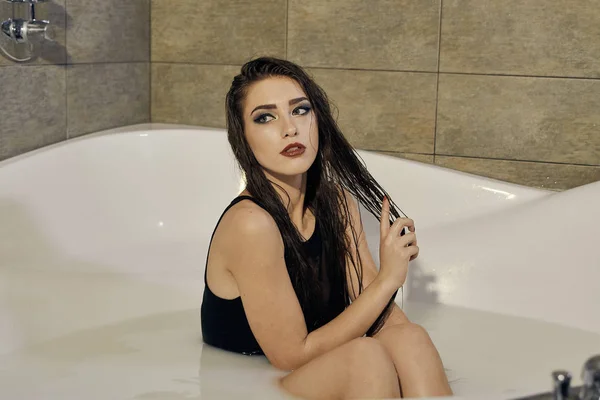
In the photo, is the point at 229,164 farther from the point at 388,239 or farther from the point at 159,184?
the point at 388,239

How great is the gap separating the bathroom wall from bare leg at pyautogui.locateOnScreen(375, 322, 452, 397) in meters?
1.22

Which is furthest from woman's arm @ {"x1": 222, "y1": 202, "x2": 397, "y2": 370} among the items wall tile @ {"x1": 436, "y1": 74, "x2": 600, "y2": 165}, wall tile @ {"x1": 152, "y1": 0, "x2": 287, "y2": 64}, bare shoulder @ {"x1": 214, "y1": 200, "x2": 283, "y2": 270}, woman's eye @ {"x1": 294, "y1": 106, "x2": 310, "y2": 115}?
wall tile @ {"x1": 152, "y1": 0, "x2": 287, "y2": 64}

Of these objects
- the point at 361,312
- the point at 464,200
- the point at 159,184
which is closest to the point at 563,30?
the point at 464,200

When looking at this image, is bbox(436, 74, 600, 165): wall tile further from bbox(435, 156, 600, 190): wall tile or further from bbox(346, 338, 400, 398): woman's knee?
bbox(346, 338, 400, 398): woman's knee

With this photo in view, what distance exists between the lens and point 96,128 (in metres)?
2.57

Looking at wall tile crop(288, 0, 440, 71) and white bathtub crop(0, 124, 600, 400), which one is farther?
wall tile crop(288, 0, 440, 71)

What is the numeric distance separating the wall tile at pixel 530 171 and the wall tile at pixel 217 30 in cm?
60

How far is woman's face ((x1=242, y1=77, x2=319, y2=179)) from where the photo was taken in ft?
5.08

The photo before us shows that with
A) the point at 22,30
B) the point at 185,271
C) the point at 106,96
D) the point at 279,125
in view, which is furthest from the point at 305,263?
the point at 106,96

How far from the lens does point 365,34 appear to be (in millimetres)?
2559

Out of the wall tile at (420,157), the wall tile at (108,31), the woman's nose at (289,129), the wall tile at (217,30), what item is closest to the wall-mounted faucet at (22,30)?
the wall tile at (108,31)

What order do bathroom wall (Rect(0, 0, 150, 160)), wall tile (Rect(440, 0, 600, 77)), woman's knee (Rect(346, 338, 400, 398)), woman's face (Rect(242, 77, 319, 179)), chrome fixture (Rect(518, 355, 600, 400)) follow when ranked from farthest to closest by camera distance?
1. wall tile (Rect(440, 0, 600, 77))
2. bathroom wall (Rect(0, 0, 150, 160))
3. woman's face (Rect(242, 77, 319, 179))
4. woman's knee (Rect(346, 338, 400, 398))
5. chrome fixture (Rect(518, 355, 600, 400))

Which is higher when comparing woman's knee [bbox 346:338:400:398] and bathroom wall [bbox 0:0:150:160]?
bathroom wall [bbox 0:0:150:160]

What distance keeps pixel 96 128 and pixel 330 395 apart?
56.6 inches
